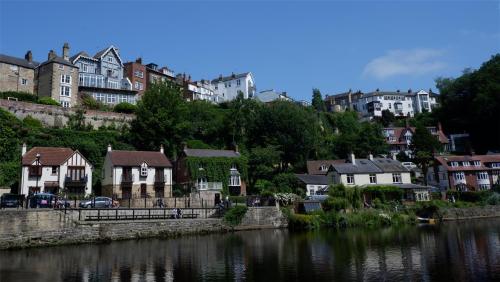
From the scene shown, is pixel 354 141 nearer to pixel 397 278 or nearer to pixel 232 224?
pixel 232 224

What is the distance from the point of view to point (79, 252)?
29.1 m

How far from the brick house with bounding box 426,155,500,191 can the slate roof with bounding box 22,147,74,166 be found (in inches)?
2412

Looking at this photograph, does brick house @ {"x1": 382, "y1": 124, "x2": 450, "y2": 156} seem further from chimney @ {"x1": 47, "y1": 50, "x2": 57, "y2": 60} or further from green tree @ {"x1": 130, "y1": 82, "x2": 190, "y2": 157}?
chimney @ {"x1": 47, "y1": 50, "x2": 57, "y2": 60}

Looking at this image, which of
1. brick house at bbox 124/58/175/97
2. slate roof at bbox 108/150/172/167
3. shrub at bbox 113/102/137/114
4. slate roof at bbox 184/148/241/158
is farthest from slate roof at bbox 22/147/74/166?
brick house at bbox 124/58/175/97

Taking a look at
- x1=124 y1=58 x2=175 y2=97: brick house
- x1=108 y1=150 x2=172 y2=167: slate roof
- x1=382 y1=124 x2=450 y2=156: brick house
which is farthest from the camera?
x1=382 y1=124 x2=450 y2=156: brick house

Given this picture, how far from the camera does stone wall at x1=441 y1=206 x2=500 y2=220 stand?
54.1 m

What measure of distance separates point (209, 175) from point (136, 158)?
10.1m

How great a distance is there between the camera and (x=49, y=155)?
160 feet

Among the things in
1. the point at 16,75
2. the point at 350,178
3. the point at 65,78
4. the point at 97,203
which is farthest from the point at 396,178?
the point at 16,75

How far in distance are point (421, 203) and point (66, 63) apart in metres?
63.6

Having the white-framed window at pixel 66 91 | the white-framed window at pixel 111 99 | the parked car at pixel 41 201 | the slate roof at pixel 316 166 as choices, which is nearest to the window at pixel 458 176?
the slate roof at pixel 316 166

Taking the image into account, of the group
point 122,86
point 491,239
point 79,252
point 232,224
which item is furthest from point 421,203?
point 122,86

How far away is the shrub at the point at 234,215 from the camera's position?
4359cm

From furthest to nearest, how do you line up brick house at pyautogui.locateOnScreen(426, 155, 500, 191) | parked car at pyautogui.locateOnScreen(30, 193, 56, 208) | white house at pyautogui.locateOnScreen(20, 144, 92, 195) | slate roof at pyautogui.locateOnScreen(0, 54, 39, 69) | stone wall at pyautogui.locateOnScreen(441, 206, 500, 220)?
brick house at pyautogui.locateOnScreen(426, 155, 500, 191), slate roof at pyautogui.locateOnScreen(0, 54, 39, 69), stone wall at pyautogui.locateOnScreen(441, 206, 500, 220), white house at pyautogui.locateOnScreen(20, 144, 92, 195), parked car at pyautogui.locateOnScreen(30, 193, 56, 208)
